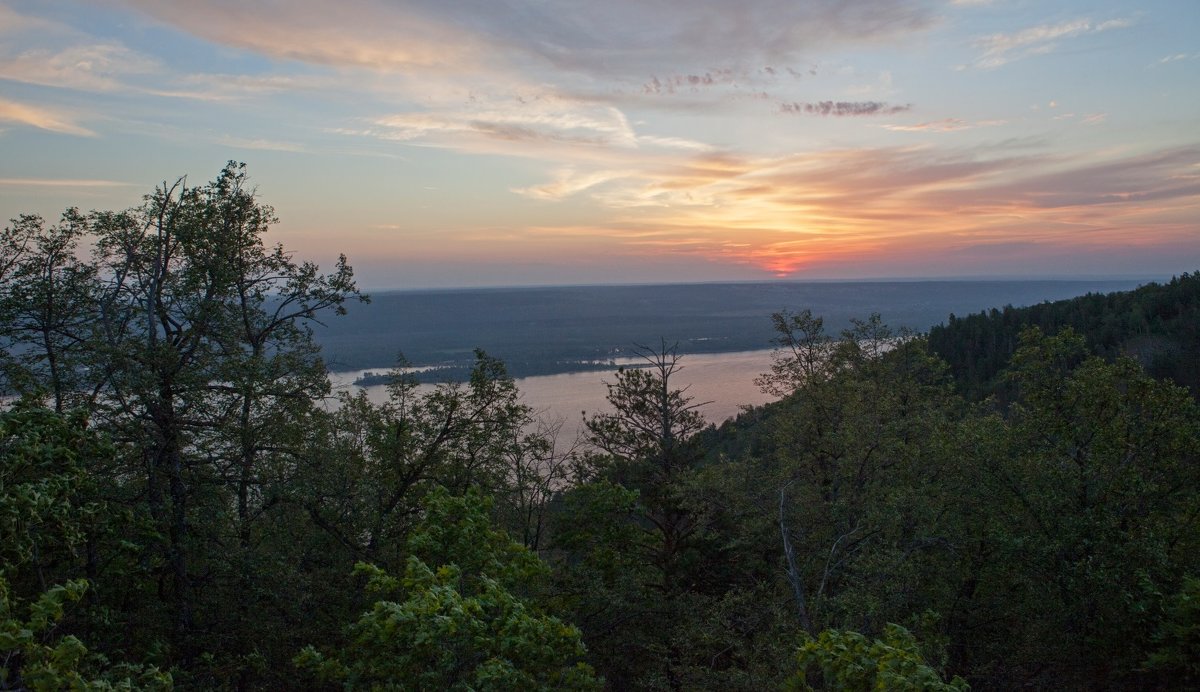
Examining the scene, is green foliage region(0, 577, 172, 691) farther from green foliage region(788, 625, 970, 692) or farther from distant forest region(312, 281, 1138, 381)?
distant forest region(312, 281, 1138, 381)

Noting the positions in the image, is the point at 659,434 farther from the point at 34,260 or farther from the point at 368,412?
the point at 34,260

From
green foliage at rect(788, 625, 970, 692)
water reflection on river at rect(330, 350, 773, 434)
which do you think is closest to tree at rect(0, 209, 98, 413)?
green foliage at rect(788, 625, 970, 692)

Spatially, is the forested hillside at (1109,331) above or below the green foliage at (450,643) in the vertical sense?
above

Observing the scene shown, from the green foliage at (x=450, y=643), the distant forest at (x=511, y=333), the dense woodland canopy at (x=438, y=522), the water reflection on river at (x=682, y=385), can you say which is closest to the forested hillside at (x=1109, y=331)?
the water reflection on river at (x=682, y=385)

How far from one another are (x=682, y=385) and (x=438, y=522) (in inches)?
2702

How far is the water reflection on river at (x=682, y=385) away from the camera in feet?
201

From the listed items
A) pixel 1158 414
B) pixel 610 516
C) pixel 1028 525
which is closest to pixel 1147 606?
pixel 1028 525

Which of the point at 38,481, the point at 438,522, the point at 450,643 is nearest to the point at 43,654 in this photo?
the point at 38,481

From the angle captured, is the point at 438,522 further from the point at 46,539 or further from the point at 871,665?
the point at 871,665

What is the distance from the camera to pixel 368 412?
16484 millimetres

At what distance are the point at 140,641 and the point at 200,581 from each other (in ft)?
3.56

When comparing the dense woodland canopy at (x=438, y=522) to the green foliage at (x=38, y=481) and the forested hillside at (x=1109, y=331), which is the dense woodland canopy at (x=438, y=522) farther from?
the forested hillside at (x=1109, y=331)

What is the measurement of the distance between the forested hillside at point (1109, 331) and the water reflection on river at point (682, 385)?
17.9 m

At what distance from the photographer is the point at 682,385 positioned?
255ft
